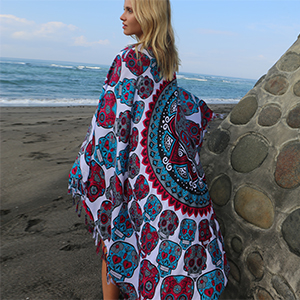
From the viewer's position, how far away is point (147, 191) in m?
1.45

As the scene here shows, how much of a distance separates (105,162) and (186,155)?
1.41 ft

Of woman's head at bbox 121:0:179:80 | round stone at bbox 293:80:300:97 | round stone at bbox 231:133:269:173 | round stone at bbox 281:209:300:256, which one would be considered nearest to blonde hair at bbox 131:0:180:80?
woman's head at bbox 121:0:179:80

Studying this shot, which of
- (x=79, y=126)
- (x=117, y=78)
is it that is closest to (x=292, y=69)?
(x=117, y=78)

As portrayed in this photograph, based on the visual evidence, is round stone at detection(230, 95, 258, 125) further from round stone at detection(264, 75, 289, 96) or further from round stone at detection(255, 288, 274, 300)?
round stone at detection(255, 288, 274, 300)

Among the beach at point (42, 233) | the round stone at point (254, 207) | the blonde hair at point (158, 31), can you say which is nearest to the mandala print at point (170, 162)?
the blonde hair at point (158, 31)

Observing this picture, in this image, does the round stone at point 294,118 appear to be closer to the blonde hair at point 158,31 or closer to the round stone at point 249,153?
the round stone at point 249,153

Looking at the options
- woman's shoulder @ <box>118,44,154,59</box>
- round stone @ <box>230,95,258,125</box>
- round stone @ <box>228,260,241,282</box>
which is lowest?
round stone @ <box>228,260,241,282</box>

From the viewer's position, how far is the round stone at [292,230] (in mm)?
1454

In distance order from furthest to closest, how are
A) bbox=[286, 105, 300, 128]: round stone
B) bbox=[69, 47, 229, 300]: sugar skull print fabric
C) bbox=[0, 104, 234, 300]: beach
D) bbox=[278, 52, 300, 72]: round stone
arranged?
1. bbox=[0, 104, 234, 300]: beach
2. bbox=[278, 52, 300, 72]: round stone
3. bbox=[286, 105, 300, 128]: round stone
4. bbox=[69, 47, 229, 300]: sugar skull print fabric

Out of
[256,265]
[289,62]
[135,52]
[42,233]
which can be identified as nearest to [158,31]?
[135,52]

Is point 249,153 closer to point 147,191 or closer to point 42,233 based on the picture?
point 147,191

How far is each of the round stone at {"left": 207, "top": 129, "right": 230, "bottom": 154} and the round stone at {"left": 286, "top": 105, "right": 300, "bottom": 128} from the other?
0.42 meters

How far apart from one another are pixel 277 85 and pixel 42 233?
227 centimetres

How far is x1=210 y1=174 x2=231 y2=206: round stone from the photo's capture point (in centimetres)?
186
